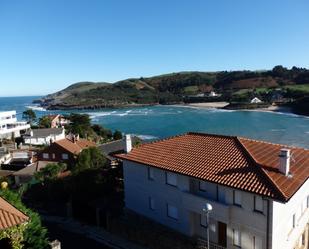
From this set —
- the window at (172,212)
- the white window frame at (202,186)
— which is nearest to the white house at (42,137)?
the window at (172,212)

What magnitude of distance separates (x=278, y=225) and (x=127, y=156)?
1064 cm

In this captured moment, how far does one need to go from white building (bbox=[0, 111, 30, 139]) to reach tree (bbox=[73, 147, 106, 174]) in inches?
2370

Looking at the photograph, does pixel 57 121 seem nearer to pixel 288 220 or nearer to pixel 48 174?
pixel 48 174

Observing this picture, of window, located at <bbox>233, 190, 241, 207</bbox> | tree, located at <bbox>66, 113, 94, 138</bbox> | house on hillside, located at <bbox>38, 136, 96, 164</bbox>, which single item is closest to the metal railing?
window, located at <bbox>233, 190, 241, 207</bbox>

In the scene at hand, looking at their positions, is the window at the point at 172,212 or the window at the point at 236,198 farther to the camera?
the window at the point at 172,212

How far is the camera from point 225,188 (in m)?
17.8

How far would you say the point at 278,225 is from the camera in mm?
16562

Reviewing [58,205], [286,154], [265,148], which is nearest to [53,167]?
[58,205]

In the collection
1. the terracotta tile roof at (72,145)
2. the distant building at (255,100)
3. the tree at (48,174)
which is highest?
the tree at (48,174)

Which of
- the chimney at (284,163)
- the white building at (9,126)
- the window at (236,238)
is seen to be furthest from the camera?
the white building at (9,126)

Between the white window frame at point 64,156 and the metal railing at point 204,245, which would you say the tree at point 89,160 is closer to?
the metal railing at point 204,245

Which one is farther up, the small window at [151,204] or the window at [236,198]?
the window at [236,198]

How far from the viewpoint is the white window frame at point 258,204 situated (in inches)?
643

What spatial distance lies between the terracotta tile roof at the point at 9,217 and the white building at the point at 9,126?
240ft
